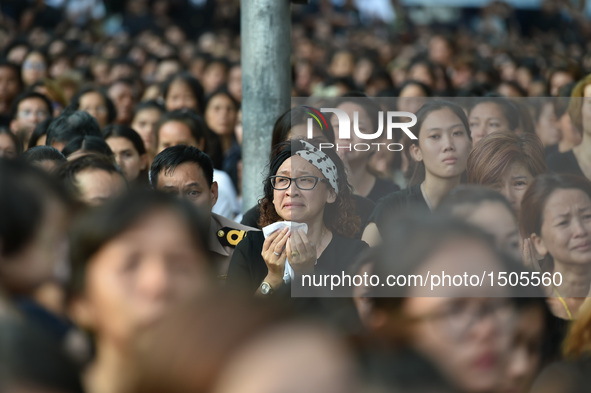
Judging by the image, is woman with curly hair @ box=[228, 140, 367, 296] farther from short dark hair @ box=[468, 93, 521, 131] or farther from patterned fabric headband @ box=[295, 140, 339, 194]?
short dark hair @ box=[468, 93, 521, 131]

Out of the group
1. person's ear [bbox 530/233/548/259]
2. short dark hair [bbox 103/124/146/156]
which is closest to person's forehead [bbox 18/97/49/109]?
short dark hair [bbox 103/124/146/156]

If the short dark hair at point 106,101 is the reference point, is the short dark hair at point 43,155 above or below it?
below

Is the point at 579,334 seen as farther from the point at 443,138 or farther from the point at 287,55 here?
the point at 287,55

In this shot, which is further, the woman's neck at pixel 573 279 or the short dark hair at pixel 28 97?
the short dark hair at pixel 28 97

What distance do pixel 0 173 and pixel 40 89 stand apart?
19.1ft

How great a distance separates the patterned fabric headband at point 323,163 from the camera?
146 inches

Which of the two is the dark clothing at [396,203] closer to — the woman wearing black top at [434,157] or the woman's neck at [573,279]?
the woman wearing black top at [434,157]

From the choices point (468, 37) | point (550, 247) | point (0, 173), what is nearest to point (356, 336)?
point (0, 173)

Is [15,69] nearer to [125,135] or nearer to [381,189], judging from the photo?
[125,135]

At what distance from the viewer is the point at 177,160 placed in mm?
4434

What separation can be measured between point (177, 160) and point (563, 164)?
176cm

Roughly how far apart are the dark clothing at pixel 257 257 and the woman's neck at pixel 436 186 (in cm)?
30

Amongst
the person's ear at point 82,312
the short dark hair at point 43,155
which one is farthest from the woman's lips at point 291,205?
the person's ear at point 82,312

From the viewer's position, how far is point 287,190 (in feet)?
12.6
